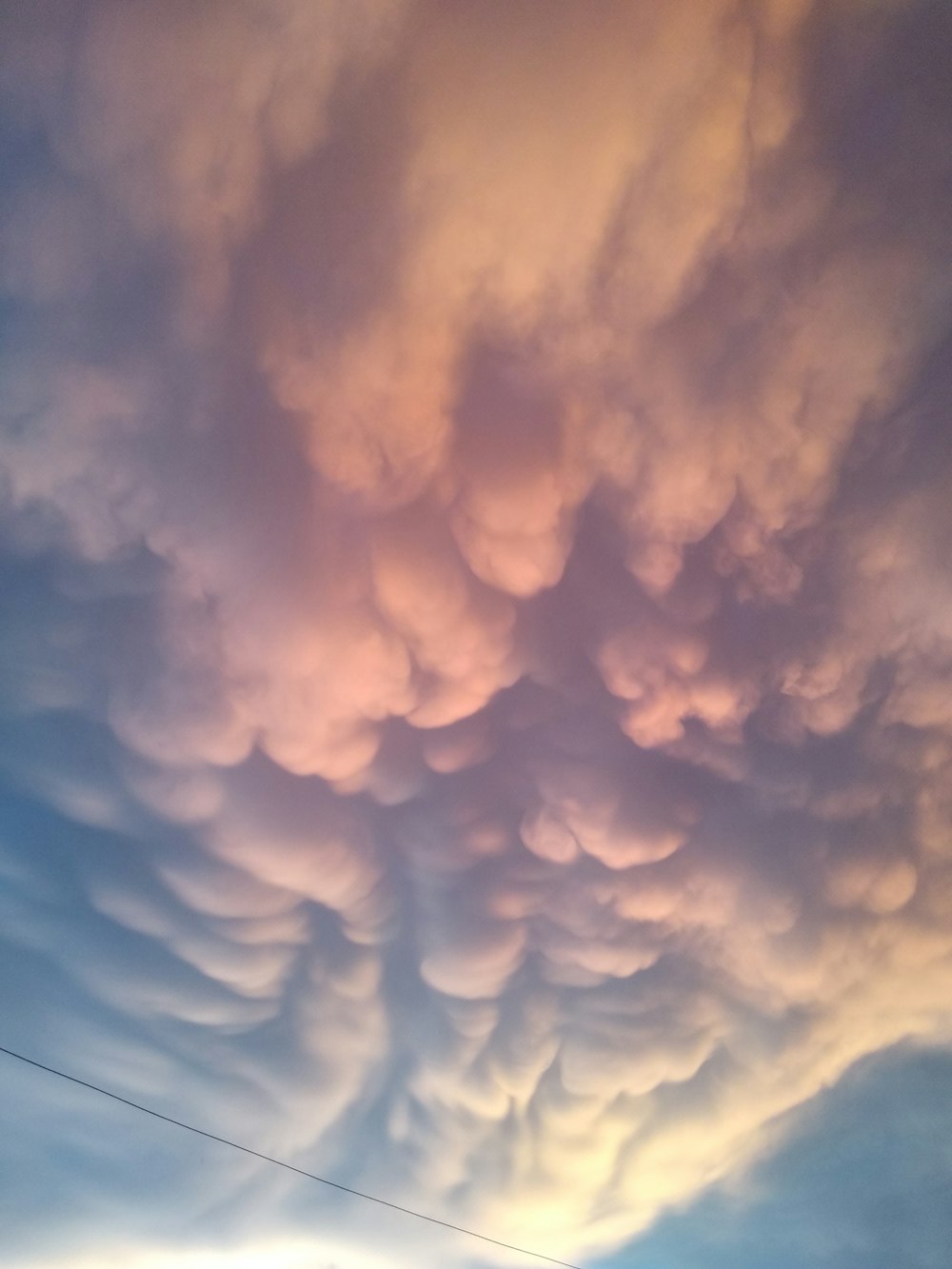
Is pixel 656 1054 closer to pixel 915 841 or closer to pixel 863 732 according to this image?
pixel 915 841

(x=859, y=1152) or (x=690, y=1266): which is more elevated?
(x=859, y=1152)

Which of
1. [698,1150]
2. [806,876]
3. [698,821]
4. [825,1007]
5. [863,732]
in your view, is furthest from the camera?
[698,1150]

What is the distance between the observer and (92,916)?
1511cm

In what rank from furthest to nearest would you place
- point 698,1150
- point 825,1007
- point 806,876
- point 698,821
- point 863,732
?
point 698,1150
point 825,1007
point 806,876
point 698,821
point 863,732

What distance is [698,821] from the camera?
14117mm

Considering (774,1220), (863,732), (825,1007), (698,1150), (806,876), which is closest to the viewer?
(863,732)

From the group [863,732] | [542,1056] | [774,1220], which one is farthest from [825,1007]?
[774,1220]

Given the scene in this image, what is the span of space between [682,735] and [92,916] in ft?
40.9

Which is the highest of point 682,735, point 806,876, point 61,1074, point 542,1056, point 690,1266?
point 682,735

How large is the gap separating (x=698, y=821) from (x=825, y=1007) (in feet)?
23.5

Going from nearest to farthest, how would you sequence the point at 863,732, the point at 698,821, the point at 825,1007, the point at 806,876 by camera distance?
the point at 863,732 → the point at 698,821 → the point at 806,876 → the point at 825,1007

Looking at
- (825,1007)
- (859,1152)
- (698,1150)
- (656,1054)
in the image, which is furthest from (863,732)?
(859,1152)

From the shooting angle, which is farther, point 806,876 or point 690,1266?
point 690,1266

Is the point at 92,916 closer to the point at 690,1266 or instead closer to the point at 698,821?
the point at 698,821
